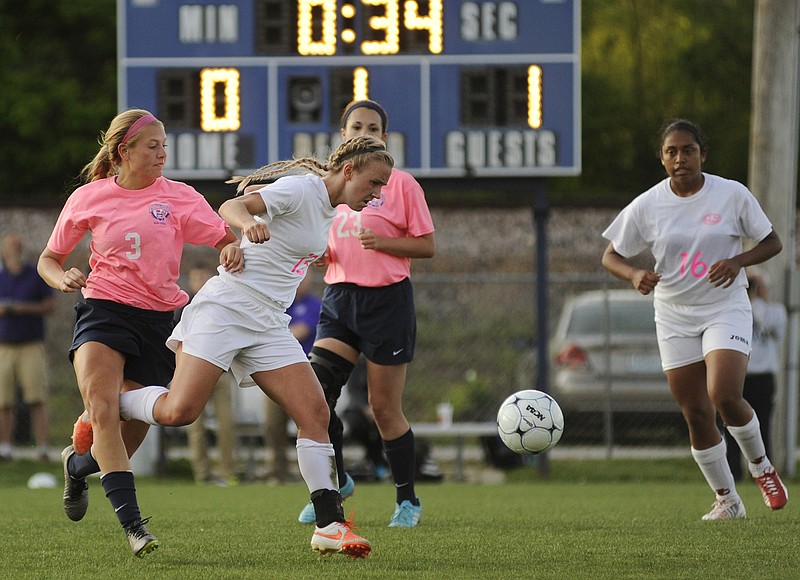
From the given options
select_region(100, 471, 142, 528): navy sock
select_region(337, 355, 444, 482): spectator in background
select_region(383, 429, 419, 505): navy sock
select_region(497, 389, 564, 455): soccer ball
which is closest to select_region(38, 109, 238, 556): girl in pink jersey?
select_region(100, 471, 142, 528): navy sock

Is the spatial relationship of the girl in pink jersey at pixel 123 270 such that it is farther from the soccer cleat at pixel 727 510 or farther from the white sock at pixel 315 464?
the soccer cleat at pixel 727 510

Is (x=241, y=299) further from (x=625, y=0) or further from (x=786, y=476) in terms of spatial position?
(x=625, y=0)

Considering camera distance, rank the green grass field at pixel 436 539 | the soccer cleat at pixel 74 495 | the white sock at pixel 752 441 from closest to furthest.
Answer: the green grass field at pixel 436 539
the soccer cleat at pixel 74 495
the white sock at pixel 752 441

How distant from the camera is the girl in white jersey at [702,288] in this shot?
7.02 m

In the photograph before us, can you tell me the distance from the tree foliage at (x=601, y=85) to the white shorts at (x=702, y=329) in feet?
64.3

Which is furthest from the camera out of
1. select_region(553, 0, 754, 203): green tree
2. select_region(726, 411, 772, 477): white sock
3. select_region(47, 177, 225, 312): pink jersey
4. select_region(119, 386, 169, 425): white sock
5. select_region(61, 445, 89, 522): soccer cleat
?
select_region(553, 0, 754, 203): green tree

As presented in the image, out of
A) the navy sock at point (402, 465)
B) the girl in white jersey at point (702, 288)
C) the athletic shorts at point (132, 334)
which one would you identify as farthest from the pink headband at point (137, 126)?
the girl in white jersey at point (702, 288)

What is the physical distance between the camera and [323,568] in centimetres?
518

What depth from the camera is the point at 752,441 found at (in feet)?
23.8

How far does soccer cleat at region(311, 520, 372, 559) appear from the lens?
524cm

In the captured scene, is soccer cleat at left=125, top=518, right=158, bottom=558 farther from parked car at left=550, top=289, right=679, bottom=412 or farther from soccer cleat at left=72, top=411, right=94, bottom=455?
parked car at left=550, top=289, right=679, bottom=412

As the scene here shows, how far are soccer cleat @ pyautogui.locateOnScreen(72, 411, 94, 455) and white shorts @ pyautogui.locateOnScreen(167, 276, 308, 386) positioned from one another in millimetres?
595

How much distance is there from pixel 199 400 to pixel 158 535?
136 cm

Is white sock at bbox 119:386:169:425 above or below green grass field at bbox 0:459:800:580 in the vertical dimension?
above
